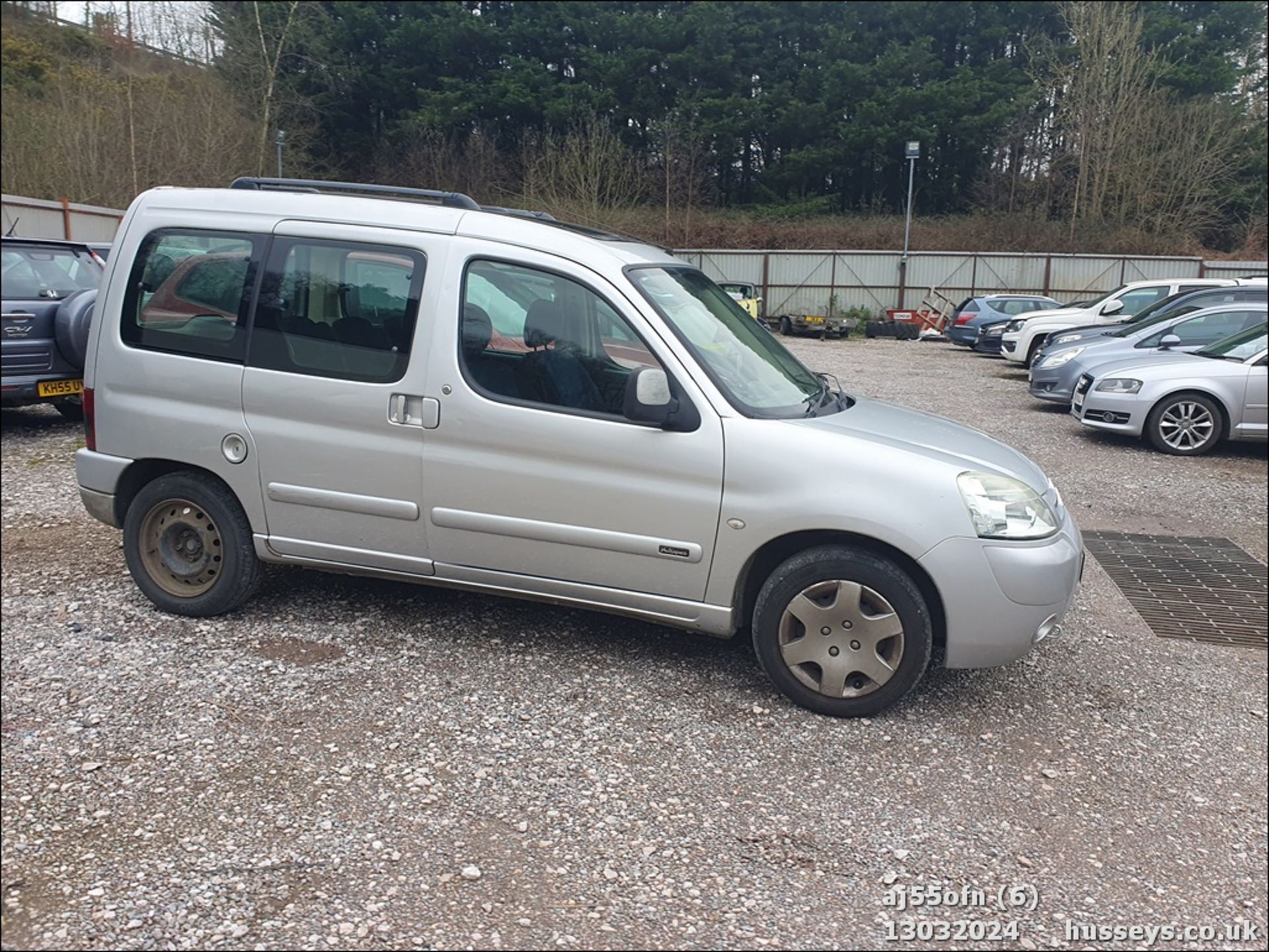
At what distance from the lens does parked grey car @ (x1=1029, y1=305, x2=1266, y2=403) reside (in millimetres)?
10648

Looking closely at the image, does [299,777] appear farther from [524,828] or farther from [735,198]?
[735,198]

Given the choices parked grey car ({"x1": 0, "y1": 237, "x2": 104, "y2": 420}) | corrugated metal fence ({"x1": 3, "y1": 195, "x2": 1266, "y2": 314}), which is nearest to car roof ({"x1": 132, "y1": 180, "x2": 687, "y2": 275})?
parked grey car ({"x1": 0, "y1": 237, "x2": 104, "y2": 420})

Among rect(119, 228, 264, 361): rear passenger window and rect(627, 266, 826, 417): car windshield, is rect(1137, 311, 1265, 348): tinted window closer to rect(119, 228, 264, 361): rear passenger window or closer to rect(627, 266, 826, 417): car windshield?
rect(627, 266, 826, 417): car windshield

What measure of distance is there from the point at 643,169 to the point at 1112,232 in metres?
19.0

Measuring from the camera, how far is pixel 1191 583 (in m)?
5.43

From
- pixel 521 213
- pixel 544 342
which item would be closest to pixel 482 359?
pixel 544 342

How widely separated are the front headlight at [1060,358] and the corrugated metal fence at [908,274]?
23921 mm

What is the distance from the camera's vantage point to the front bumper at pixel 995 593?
138 inches

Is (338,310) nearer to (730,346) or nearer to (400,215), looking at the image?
(400,215)

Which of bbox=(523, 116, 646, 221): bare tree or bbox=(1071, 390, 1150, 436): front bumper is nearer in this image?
bbox=(1071, 390, 1150, 436): front bumper

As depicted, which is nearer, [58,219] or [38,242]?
[38,242]

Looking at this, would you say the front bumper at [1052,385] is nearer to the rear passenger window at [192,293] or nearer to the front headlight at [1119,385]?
the front headlight at [1119,385]

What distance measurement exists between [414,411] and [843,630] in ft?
6.54

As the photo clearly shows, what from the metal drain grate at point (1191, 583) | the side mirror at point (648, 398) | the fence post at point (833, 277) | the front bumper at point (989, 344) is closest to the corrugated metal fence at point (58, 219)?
the side mirror at point (648, 398)
